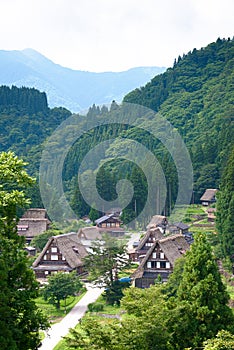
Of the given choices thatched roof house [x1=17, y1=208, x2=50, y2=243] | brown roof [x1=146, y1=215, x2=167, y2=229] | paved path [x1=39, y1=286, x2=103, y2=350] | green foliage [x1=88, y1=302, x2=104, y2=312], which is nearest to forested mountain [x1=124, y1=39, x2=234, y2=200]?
brown roof [x1=146, y1=215, x2=167, y2=229]

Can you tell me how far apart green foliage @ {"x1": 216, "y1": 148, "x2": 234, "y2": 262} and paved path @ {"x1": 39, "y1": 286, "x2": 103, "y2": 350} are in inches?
232

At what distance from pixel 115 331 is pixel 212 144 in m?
38.3

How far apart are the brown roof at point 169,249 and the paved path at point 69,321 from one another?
81.1 inches

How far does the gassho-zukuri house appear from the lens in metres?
29.4

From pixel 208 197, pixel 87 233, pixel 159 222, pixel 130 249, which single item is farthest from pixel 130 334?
pixel 208 197

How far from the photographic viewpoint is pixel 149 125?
179ft

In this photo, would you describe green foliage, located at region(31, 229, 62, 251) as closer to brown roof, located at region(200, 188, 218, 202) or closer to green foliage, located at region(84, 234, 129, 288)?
green foliage, located at region(84, 234, 129, 288)

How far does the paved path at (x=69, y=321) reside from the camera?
19656mm

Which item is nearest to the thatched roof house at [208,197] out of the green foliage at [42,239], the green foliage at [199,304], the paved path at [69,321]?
the green foliage at [42,239]

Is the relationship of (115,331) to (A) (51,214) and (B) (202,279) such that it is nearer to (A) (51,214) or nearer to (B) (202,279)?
(B) (202,279)

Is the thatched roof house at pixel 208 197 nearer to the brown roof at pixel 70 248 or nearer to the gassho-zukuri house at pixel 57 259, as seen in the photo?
the brown roof at pixel 70 248

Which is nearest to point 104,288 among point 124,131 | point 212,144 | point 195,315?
point 195,315

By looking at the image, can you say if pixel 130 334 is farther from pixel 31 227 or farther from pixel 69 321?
pixel 31 227

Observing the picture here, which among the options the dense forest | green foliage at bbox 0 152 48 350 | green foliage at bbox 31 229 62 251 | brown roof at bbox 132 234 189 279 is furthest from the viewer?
the dense forest
